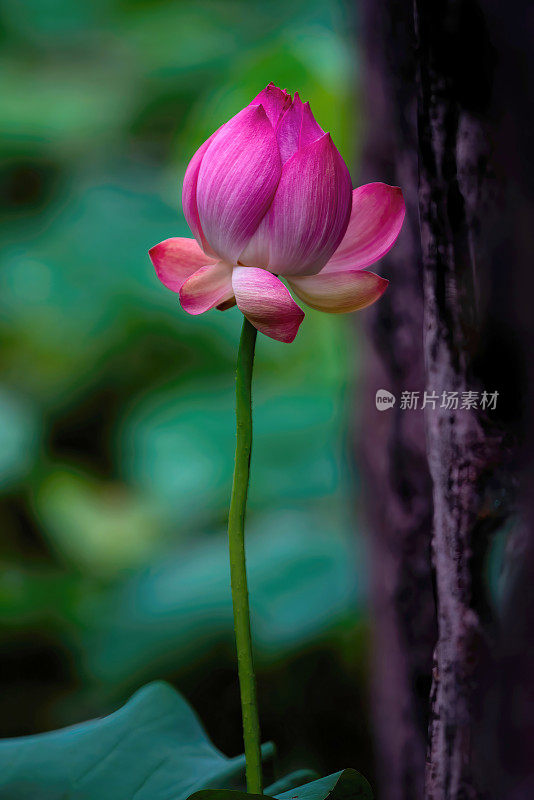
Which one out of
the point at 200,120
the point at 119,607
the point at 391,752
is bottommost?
the point at 391,752

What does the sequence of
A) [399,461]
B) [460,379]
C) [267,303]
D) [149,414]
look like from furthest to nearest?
[149,414] < [399,461] < [460,379] < [267,303]

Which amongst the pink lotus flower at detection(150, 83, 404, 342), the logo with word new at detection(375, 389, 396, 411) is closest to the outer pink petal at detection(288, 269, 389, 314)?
the pink lotus flower at detection(150, 83, 404, 342)

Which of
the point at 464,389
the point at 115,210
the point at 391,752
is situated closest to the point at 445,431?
the point at 464,389

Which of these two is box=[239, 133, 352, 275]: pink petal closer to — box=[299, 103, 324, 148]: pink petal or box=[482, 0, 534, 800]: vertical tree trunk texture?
box=[299, 103, 324, 148]: pink petal

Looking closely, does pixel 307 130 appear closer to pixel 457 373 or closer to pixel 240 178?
pixel 240 178

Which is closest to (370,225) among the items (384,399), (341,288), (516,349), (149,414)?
(341,288)

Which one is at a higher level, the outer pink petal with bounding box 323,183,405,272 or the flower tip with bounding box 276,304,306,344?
the outer pink petal with bounding box 323,183,405,272

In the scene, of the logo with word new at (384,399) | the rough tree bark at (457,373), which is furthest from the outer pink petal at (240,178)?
the logo with word new at (384,399)

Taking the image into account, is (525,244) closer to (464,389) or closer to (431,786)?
(464,389)
